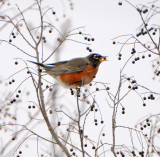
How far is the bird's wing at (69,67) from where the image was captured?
4.82 metres

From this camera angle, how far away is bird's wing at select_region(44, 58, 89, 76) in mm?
4820

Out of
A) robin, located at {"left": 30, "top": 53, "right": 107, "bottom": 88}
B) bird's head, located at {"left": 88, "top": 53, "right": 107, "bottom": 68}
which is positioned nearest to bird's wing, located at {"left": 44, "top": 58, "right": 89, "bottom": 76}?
robin, located at {"left": 30, "top": 53, "right": 107, "bottom": 88}

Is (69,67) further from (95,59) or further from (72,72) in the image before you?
(95,59)

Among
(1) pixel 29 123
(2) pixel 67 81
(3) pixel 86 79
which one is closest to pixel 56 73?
(2) pixel 67 81

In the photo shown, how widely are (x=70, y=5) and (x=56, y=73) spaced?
1.18 metres

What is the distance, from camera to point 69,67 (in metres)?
5.08

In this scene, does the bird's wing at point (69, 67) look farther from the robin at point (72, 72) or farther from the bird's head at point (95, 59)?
the bird's head at point (95, 59)

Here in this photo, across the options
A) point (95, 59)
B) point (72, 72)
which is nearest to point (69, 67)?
point (72, 72)

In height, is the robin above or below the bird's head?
below

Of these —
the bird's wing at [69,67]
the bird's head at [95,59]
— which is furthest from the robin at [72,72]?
the bird's head at [95,59]

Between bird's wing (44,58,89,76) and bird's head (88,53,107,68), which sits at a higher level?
bird's head (88,53,107,68)

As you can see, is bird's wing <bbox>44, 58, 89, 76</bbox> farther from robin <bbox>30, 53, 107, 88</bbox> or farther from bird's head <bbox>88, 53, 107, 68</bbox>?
bird's head <bbox>88, 53, 107, 68</bbox>

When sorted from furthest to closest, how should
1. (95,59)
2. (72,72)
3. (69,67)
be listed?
(95,59), (69,67), (72,72)

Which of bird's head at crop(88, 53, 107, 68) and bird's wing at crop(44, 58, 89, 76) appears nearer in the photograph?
bird's wing at crop(44, 58, 89, 76)
